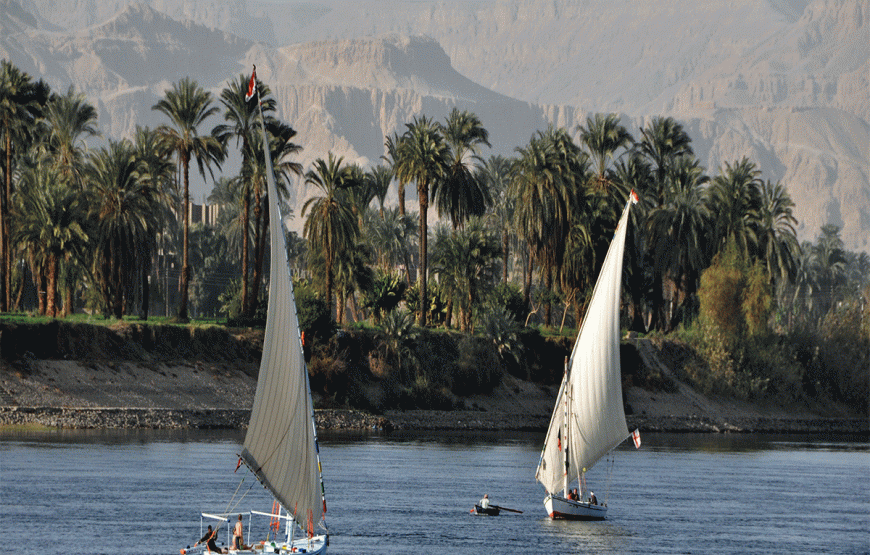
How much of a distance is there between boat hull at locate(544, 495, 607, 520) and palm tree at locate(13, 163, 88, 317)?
2035 inches

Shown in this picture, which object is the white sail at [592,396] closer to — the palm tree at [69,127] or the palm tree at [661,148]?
the palm tree at [69,127]

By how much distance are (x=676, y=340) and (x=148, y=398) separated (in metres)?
50.8

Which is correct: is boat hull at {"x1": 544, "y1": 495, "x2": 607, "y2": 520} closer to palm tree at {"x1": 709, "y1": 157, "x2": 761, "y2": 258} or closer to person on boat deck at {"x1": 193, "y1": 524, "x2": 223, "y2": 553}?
person on boat deck at {"x1": 193, "y1": 524, "x2": 223, "y2": 553}

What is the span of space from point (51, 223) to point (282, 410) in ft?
212

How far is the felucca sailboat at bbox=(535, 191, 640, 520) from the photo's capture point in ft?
176

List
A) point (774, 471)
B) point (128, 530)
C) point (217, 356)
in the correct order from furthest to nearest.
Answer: point (217, 356) < point (774, 471) < point (128, 530)

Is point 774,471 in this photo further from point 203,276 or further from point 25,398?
point 203,276

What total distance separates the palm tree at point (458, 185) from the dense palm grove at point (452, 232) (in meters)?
0.17

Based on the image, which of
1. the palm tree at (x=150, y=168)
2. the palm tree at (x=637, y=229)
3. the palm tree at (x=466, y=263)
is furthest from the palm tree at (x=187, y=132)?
the palm tree at (x=637, y=229)

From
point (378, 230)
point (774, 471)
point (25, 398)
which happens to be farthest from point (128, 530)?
point (378, 230)

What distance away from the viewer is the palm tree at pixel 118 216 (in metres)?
94.9

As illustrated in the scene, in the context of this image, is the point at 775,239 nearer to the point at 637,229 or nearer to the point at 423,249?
Answer: the point at 637,229

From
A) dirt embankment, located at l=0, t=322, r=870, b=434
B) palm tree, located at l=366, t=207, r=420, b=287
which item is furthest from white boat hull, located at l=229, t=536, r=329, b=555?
palm tree, located at l=366, t=207, r=420, b=287

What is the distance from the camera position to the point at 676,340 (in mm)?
114562
